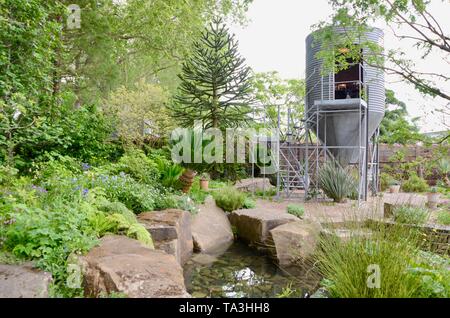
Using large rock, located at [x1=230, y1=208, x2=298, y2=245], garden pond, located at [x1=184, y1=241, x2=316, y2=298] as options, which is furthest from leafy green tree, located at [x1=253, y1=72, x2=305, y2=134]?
garden pond, located at [x1=184, y1=241, x2=316, y2=298]

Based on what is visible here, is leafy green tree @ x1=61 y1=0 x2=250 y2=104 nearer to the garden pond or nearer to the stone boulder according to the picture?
the stone boulder

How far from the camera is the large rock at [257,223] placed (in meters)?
5.38

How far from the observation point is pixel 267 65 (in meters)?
18.3

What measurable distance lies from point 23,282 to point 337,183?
777 cm

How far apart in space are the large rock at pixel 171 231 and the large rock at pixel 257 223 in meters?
1.17

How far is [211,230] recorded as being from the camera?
567 cm

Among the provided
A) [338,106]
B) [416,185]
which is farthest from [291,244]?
[416,185]

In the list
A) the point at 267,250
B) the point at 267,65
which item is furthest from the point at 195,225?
the point at 267,65

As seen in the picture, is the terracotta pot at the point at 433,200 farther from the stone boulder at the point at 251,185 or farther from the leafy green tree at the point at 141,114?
the leafy green tree at the point at 141,114

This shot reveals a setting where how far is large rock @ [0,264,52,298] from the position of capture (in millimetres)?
1828

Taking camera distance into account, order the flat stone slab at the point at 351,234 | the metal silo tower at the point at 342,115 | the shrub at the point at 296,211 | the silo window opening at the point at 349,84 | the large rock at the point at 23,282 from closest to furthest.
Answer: the large rock at the point at 23,282
the flat stone slab at the point at 351,234
the shrub at the point at 296,211
the metal silo tower at the point at 342,115
the silo window opening at the point at 349,84

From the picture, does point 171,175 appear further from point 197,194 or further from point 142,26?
point 142,26

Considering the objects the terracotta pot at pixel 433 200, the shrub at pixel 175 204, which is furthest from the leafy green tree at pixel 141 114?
the terracotta pot at pixel 433 200

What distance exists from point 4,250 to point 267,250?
3667mm
